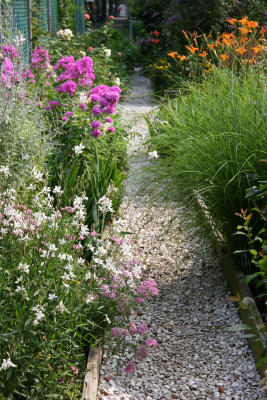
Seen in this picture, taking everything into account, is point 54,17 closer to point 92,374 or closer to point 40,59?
point 40,59

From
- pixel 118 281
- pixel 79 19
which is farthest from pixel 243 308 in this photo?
pixel 79 19

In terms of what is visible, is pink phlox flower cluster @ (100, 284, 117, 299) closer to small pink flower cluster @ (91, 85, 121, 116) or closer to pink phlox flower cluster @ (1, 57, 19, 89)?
pink phlox flower cluster @ (1, 57, 19, 89)

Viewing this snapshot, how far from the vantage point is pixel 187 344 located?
314 cm

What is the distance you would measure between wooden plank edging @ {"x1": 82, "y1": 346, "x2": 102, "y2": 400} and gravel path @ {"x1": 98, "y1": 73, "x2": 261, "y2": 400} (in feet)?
0.30

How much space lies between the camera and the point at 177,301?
3.62m

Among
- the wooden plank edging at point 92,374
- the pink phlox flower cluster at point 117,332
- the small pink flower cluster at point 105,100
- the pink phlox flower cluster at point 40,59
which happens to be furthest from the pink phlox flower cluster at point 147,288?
the pink phlox flower cluster at point 40,59

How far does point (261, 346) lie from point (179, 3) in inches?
388

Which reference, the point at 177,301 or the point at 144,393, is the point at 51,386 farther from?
the point at 177,301

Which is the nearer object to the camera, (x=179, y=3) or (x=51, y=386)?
(x=51, y=386)

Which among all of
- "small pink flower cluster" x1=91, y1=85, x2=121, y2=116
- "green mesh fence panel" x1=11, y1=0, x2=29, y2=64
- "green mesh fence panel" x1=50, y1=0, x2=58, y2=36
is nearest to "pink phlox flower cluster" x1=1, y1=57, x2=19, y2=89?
"small pink flower cluster" x1=91, y1=85, x2=121, y2=116

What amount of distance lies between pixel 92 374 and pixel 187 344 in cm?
73

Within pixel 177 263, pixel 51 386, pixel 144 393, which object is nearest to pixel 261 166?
pixel 177 263

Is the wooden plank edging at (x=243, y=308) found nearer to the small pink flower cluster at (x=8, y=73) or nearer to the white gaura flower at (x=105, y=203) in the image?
the white gaura flower at (x=105, y=203)

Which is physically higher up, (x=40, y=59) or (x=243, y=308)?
(x=40, y=59)
